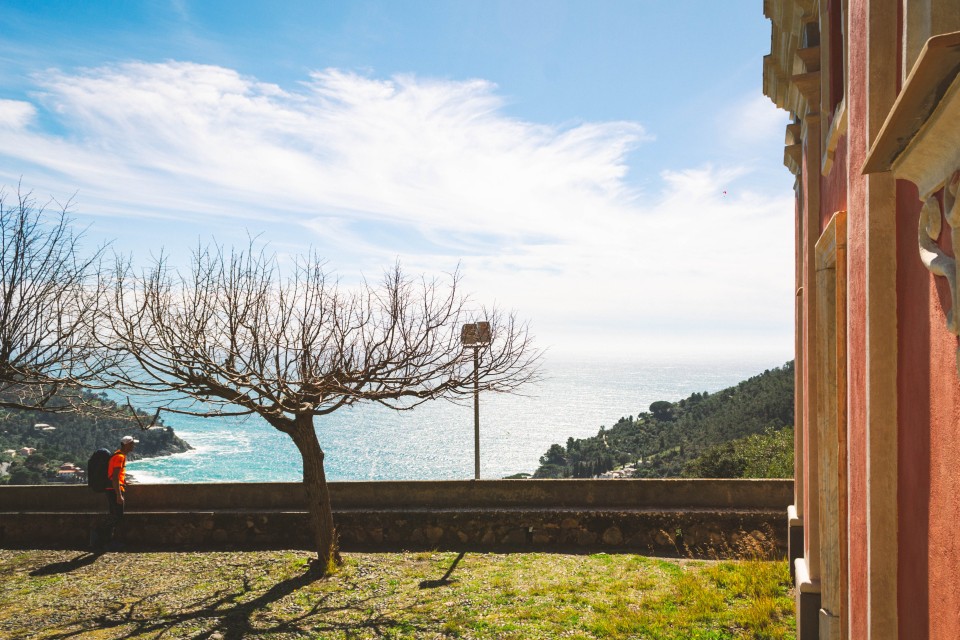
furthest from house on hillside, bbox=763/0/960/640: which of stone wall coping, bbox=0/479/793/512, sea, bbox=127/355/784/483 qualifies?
sea, bbox=127/355/784/483

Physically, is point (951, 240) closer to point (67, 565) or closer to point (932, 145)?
point (932, 145)

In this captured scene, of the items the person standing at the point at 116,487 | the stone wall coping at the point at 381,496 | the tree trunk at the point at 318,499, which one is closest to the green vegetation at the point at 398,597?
the tree trunk at the point at 318,499

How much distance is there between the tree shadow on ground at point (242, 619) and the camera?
7.00 meters

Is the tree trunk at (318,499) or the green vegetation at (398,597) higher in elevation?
the tree trunk at (318,499)

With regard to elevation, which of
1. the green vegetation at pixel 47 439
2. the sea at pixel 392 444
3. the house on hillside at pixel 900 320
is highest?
the house on hillside at pixel 900 320

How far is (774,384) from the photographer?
33.3 m

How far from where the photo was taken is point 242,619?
7.38 meters

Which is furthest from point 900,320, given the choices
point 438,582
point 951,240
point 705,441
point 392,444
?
point 392,444

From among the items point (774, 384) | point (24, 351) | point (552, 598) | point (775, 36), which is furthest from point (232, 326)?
point (774, 384)

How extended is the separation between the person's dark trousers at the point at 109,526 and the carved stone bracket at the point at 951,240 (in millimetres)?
11663

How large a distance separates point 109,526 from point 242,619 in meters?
4.99

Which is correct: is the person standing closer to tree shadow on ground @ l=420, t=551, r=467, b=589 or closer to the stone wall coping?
the stone wall coping

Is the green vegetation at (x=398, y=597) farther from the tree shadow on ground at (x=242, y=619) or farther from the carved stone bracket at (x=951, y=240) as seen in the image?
the carved stone bracket at (x=951, y=240)

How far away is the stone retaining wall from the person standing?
0.35 meters
